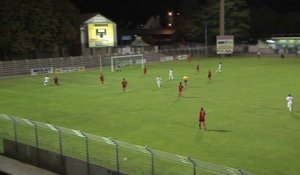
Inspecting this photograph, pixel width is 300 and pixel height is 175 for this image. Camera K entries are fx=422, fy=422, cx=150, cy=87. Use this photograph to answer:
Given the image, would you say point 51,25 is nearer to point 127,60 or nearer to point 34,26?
point 34,26

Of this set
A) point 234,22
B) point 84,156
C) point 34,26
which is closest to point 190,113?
point 84,156

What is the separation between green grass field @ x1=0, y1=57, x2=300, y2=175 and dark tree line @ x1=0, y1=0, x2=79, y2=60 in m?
19.1

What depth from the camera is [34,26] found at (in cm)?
7312

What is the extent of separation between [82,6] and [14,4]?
190 feet

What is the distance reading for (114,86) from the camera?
155ft

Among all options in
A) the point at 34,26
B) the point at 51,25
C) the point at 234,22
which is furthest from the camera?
the point at 234,22

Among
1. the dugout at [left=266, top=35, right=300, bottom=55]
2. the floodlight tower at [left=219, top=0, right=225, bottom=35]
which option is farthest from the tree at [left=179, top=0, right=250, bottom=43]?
the dugout at [left=266, top=35, right=300, bottom=55]

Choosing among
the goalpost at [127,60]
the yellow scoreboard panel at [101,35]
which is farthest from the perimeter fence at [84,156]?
the yellow scoreboard panel at [101,35]

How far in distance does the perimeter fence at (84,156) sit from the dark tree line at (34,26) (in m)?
50.9

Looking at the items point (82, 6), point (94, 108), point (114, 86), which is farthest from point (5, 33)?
point (82, 6)

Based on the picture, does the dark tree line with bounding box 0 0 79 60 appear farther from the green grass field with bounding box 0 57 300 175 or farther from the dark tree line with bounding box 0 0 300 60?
the green grass field with bounding box 0 57 300 175

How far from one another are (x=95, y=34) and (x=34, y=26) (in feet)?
49.0

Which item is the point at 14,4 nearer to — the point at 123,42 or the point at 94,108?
the point at 94,108

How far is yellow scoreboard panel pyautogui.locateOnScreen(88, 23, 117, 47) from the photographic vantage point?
84.3 m
